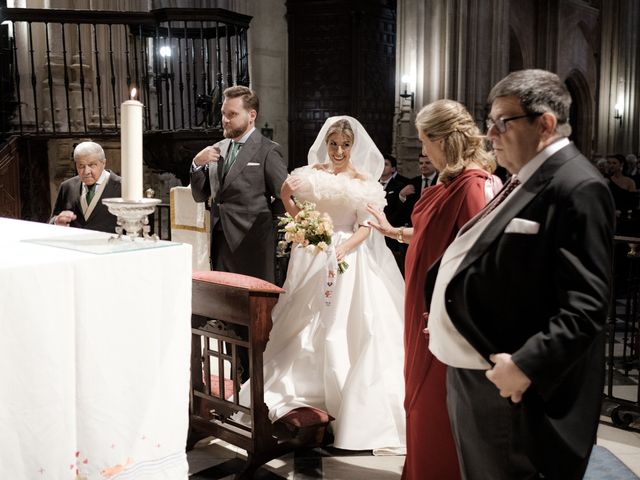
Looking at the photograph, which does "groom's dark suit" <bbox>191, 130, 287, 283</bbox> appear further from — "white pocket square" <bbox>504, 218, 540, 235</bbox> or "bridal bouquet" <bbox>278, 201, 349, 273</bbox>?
"white pocket square" <bbox>504, 218, 540, 235</bbox>

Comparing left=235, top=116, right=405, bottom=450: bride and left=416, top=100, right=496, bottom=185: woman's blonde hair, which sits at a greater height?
left=416, top=100, right=496, bottom=185: woman's blonde hair

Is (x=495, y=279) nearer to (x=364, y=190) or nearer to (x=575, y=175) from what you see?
(x=575, y=175)

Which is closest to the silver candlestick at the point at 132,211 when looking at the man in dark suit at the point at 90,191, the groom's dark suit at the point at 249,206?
the groom's dark suit at the point at 249,206

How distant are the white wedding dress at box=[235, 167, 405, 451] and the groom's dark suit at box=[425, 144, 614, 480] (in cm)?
176

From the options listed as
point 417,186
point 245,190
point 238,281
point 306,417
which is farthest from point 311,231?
Answer: point 417,186

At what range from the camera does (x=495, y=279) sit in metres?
1.91

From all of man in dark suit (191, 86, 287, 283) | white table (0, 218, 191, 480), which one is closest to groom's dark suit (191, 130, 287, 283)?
man in dark suit (191, 86, 287, 283)

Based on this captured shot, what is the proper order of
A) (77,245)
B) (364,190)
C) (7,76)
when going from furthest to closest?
(7,76)
(364,190)
(77,245)

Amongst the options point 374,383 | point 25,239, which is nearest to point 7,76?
point 374,383

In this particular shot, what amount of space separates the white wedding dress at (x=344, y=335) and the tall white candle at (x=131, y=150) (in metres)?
1.96

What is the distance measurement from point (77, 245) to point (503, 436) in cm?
124

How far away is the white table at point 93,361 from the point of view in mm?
1621

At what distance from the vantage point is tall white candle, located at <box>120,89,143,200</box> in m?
1.84

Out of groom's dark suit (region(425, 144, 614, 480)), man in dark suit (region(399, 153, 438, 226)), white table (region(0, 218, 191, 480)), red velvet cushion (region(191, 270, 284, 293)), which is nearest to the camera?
white table (region(0, 218, 191, 480))
